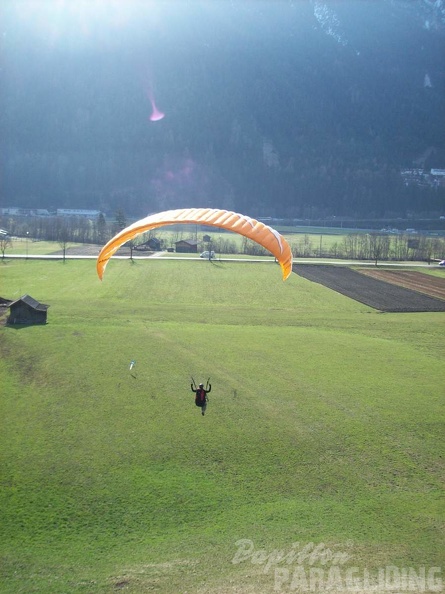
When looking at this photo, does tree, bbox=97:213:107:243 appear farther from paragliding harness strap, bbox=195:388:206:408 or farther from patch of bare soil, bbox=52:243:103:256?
paragliding harness strap, bbox=195:388:206:408

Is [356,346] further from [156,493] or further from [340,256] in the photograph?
[340,256]

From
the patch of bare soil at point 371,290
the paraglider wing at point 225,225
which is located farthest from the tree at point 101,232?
the paraglider wing at point 225,225

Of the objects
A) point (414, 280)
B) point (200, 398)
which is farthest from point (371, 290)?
point (200, 398)

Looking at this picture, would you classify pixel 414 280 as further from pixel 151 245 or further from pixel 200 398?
pixel 200 398

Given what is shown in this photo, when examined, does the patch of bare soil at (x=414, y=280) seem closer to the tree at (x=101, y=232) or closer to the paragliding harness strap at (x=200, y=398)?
the paragliding harness strap at (x=200, y=398)

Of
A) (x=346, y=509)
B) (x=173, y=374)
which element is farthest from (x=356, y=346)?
(x=346, y=509)

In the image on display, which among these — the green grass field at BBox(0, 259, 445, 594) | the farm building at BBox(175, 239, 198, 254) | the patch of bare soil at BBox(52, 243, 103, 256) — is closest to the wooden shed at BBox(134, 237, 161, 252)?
the farm building at BBox(175, 239, 198, 254)
